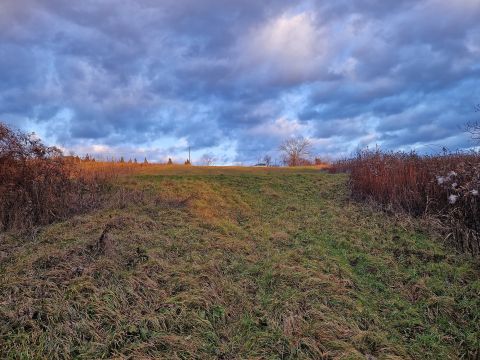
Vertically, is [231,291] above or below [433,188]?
below

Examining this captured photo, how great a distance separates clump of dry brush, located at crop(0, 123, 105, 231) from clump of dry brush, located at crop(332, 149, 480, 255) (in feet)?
24.8

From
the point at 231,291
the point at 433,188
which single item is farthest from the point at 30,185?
the point at 433,188

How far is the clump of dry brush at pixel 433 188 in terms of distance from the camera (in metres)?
7.15

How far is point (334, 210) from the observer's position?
33.0 ft

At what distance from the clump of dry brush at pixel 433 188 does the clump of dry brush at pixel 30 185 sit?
7.56m

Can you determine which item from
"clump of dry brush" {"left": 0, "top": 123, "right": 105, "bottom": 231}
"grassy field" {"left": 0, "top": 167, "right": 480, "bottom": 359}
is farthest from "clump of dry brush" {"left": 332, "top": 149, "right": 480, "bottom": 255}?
"clump of dry brush" {"left": 0, "top": 123, "right": 105, "bottom": 231}

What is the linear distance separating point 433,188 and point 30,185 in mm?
8905

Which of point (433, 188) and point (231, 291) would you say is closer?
point (231, 291)

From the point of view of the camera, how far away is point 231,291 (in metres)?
4.95

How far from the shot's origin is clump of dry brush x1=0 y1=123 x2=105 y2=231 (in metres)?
8.26

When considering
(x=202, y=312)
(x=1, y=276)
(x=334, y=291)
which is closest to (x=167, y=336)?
(x=202, y=312)

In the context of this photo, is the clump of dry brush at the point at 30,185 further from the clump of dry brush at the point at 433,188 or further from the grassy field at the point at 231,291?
the clump of dry brush at the point at 433,188

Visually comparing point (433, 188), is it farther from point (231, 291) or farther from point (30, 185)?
point (30, 185)

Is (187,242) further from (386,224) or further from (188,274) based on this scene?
(386,224)
